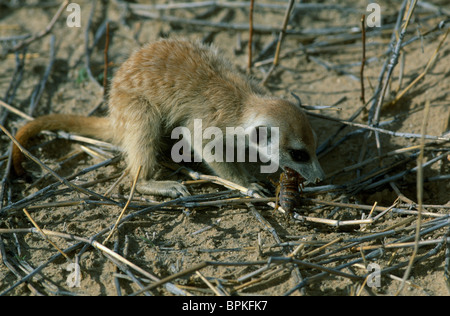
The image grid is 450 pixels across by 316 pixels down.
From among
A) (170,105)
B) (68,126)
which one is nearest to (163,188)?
(170,105)

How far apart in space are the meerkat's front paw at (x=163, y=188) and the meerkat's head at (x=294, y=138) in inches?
33.0

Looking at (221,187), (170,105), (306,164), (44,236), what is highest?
(170,105)

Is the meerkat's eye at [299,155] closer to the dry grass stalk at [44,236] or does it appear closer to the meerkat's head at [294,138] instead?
the meerkat's head at [294,138]

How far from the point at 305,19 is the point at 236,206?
3.10 metres

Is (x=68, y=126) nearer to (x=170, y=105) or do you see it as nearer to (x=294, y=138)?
(x=170, y=105)

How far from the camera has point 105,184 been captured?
386 centimetres

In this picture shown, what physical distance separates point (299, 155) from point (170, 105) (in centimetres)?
120

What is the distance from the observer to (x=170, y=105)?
12.6 feet

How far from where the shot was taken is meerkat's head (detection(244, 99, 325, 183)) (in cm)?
337

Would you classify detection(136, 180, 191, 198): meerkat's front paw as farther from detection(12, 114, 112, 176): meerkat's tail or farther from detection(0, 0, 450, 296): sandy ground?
detection(12, 114, 112, 176): meerkat's tail

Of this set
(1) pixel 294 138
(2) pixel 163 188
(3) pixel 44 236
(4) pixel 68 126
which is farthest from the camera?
(4) pixel 68 126

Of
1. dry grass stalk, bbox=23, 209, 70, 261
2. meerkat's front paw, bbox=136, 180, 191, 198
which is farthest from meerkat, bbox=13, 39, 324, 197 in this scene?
dry grass stalk, bbox=23, 209, 70, 261

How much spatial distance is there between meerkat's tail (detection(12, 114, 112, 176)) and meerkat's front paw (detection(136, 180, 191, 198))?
2.22 ft

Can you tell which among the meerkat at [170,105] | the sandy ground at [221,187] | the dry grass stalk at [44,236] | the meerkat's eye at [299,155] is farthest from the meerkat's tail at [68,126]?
the meerkat's eye at [299,155]
